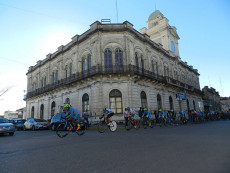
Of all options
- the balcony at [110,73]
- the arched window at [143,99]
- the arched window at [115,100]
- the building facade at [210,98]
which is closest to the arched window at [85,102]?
the balcony at [110,73]

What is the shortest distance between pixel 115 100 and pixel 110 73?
132 inches

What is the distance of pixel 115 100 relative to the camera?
60.4 ft

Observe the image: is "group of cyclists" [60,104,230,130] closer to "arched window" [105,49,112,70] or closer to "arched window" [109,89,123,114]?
"arched window" [109,89,123,114]

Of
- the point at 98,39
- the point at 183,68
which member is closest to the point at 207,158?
the point at 98,39

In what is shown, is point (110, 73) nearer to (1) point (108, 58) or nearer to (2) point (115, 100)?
(1) point (108, 58)

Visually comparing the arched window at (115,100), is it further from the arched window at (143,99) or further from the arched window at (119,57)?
the arched window at (119,57)

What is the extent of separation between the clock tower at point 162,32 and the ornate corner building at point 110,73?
0.66ft

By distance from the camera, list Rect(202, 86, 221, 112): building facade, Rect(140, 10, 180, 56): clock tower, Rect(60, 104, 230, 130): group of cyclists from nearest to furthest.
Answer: Rect(60, 104, 230, 130): group of cyclists
Rect(140, 10, 180, 56): clock tower
Rect(202, 86, 221, 112): building facade

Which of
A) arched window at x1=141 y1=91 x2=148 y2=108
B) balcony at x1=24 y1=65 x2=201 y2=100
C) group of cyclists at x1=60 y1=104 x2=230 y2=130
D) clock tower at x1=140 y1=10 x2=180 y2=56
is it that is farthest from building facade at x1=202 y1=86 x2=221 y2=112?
arched window at x1=141 y1=91 x2=148 y2=108

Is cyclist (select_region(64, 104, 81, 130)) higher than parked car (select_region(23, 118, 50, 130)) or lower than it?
higher

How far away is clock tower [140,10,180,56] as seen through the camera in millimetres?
30625

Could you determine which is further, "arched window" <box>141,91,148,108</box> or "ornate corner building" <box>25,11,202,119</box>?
"arched window" <box>141,91,148,108</box>

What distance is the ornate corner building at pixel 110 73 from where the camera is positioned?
18.4 m

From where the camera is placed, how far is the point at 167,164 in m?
3.05
